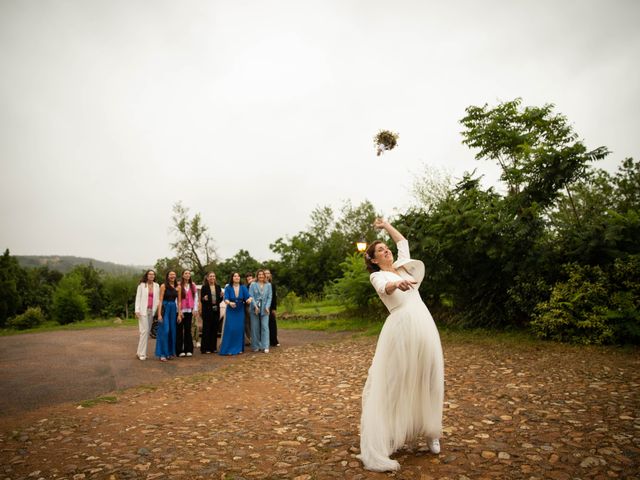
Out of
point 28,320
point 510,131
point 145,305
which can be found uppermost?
point 510,131

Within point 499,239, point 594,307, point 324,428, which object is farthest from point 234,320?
point 594,307

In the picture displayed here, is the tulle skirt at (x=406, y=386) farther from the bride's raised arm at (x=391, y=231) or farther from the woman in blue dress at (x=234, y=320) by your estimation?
the woman in blue dress at (x=234, y=320)

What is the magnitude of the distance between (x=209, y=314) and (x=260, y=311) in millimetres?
1644

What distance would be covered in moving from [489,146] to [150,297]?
53.4ft

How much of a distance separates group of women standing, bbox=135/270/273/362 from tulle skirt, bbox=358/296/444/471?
8.01 meters

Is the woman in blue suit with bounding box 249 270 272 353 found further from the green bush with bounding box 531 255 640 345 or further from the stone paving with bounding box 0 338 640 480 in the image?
the green bush with bounding box 531 255 640 345

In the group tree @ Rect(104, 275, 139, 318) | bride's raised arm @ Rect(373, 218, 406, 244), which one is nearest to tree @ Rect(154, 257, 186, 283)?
tree @ Rect(104, 275, 139, 318)

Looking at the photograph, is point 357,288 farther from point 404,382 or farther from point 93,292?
point 93,292

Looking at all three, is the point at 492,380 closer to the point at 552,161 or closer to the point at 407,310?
the point at 407,310

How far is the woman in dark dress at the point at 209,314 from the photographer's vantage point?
38.5 ft

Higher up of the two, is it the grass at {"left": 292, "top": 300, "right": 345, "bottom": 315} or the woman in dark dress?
the woman in dark dress

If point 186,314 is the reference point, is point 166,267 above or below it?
above

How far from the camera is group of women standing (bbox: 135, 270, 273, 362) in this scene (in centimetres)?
1057

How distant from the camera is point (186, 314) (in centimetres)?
1117
